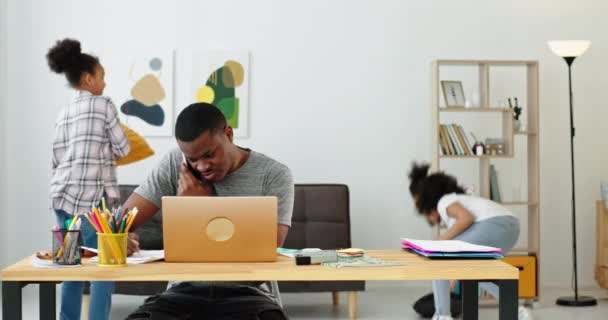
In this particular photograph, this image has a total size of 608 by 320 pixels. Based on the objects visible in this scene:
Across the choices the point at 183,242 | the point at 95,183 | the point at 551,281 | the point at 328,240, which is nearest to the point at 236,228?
the point at 183,242

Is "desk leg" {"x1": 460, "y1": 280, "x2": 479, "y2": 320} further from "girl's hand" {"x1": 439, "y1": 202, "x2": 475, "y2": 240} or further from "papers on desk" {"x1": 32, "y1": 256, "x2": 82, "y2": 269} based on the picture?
"girl's hand" {"x1": 439, "y1": 202, "x2": 475, "y2": 240}

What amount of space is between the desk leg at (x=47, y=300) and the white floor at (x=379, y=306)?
104 inches

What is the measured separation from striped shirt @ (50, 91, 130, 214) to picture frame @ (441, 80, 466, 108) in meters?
2.58

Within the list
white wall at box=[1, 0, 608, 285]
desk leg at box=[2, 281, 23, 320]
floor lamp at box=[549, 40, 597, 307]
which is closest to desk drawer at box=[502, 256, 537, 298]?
floor lamp at box=[549, 40, 597, 307]

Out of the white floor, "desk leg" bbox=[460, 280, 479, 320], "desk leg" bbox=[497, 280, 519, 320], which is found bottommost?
the white floor

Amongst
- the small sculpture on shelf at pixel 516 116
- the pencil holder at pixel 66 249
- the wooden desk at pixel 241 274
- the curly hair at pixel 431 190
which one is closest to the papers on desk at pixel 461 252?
the wooden desk at pixel 241 274

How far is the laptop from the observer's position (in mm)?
2180

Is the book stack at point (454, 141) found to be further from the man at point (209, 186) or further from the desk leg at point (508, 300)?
the desk leg at point (508, 300)

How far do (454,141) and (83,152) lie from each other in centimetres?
272

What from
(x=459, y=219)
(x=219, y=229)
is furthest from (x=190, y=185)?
(x=459, y=219)

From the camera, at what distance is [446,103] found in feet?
18.5

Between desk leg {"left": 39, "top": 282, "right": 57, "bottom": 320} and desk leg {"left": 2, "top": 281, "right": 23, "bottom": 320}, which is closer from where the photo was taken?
desk leg {"left": 2, "top": 281, "right": 23, "bottom": 320}

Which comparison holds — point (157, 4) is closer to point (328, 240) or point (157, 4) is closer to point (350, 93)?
point (350, 93)

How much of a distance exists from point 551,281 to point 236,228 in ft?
14.4
